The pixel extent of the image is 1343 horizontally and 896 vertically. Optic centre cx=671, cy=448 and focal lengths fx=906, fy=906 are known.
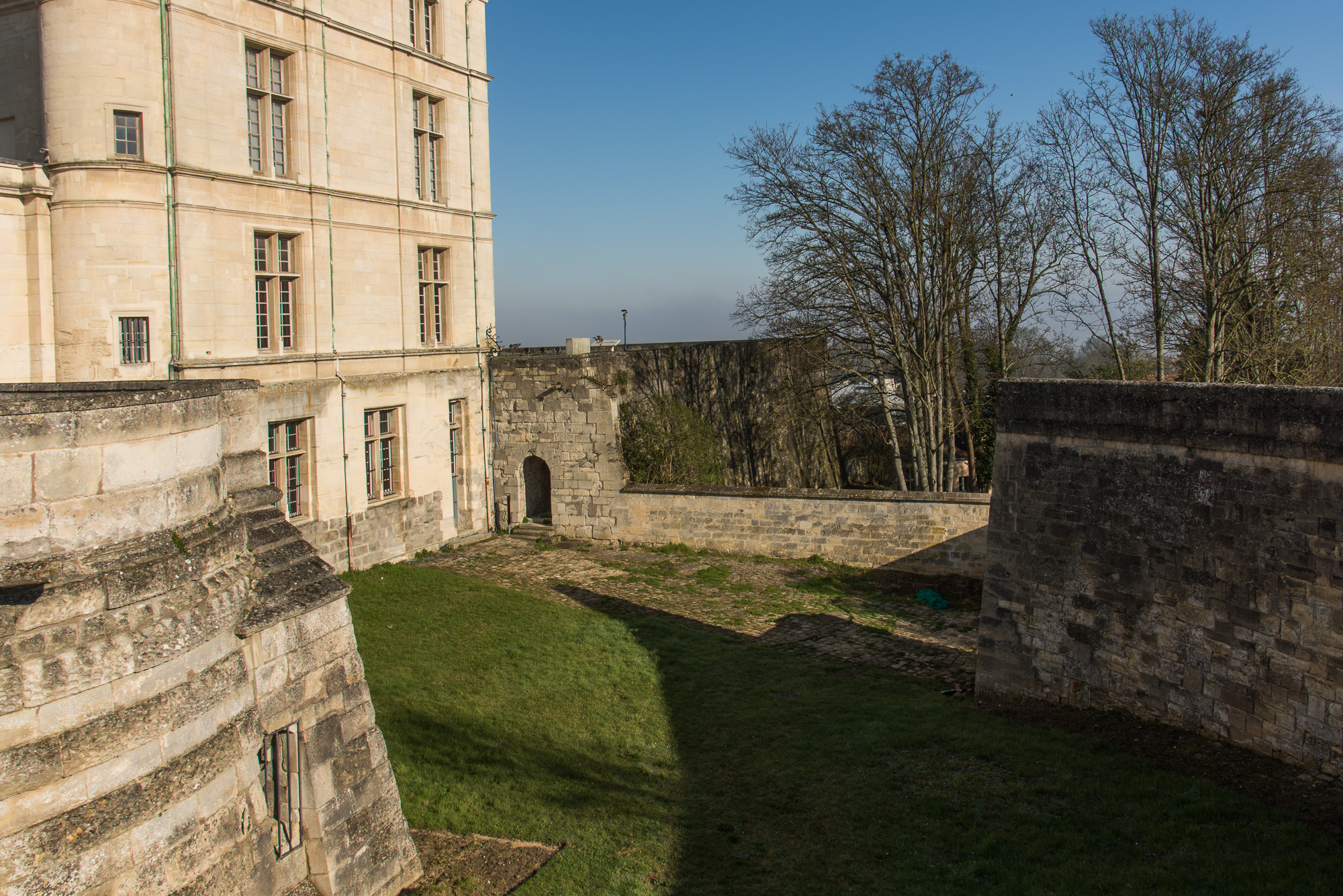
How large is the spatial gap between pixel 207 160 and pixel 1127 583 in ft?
42.4

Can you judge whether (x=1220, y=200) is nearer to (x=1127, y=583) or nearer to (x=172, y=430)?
(x=1127, y=583)

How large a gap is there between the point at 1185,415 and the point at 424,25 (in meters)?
14.9

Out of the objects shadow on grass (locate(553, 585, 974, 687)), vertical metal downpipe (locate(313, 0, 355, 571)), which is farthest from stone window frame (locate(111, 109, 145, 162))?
A: shadow on grass (locate(553, 585, 974, 687))

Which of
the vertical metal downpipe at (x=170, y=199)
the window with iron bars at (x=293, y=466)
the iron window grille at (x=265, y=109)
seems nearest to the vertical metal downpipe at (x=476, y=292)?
the iron window grille at (x=265, y=109)

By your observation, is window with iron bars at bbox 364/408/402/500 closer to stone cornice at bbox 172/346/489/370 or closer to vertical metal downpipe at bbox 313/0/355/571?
vertical metal downpipe at bbox 313/0/355/571

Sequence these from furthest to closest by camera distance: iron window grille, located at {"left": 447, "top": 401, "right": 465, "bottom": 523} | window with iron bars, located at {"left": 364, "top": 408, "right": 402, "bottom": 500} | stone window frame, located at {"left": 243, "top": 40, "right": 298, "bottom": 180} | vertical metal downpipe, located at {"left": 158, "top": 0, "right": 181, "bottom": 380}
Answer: iron window grille, located at {"left": 447, "top": 401, "right": 465, "bottom": 523}
window with iron bars, located at {"left": 364, "top": 408, "right": 402, "bottom": 500}
stone window frame, located at {"left": 243, "top": 40, "right": 298, "bottom": 180}
vertical metal downpipe, located at {"left": 158, "top": 0, "right": 181, "bottom": 380}

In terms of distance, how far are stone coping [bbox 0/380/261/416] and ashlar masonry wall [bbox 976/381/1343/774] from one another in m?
7.64

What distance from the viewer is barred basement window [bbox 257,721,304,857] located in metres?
5.64

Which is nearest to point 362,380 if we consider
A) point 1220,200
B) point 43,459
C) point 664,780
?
point 664,780

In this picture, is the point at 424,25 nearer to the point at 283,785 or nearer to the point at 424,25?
the point at 424,25

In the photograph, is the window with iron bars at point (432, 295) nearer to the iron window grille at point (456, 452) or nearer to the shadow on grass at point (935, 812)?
the iron window grille at point (456, 452)

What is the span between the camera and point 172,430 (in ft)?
16.7

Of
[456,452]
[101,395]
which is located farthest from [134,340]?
[101,395]

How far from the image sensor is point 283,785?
571cm
